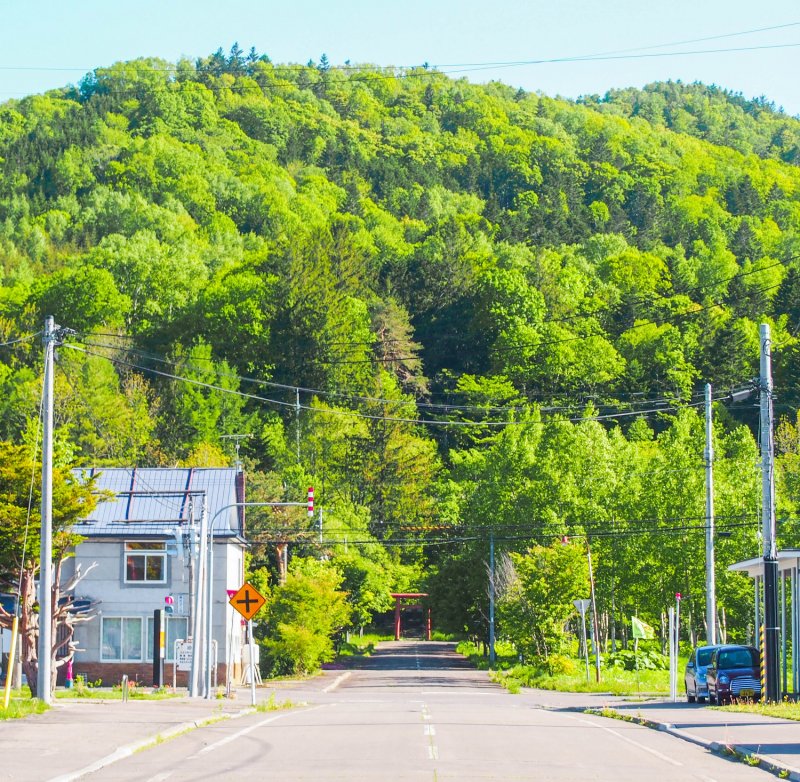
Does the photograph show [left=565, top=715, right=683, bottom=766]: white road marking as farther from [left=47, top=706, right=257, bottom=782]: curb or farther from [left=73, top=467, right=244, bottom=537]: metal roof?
[left=73, top=467, right=244, bottom=537]: metal roof

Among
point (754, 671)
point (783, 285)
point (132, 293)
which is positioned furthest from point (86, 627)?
point (783, 285)

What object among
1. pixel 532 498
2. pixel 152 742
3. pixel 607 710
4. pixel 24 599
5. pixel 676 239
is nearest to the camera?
pixel 152 742

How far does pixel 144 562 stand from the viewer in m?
52.8

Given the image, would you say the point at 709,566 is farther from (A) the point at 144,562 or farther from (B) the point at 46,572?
(A) the point at 144,562

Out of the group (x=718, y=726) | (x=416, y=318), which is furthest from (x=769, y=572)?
(x=416, y=318)

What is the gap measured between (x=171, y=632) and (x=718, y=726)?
32.5 m

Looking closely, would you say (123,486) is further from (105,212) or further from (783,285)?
(105,212)

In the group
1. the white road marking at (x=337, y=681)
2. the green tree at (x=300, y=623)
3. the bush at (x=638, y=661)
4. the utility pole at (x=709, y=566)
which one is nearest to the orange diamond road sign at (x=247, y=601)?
the white road marking at (x=337, y=681)

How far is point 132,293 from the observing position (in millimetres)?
120625

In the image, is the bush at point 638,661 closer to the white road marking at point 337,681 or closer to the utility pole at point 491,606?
the utility pole at point 491,606

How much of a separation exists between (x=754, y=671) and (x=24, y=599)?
60.9 feet

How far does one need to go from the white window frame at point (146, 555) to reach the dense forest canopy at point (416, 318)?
4.32 meters

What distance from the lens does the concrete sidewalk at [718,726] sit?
1798 centimetres

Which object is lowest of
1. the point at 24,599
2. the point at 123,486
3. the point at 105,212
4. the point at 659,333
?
the point at 24,599
